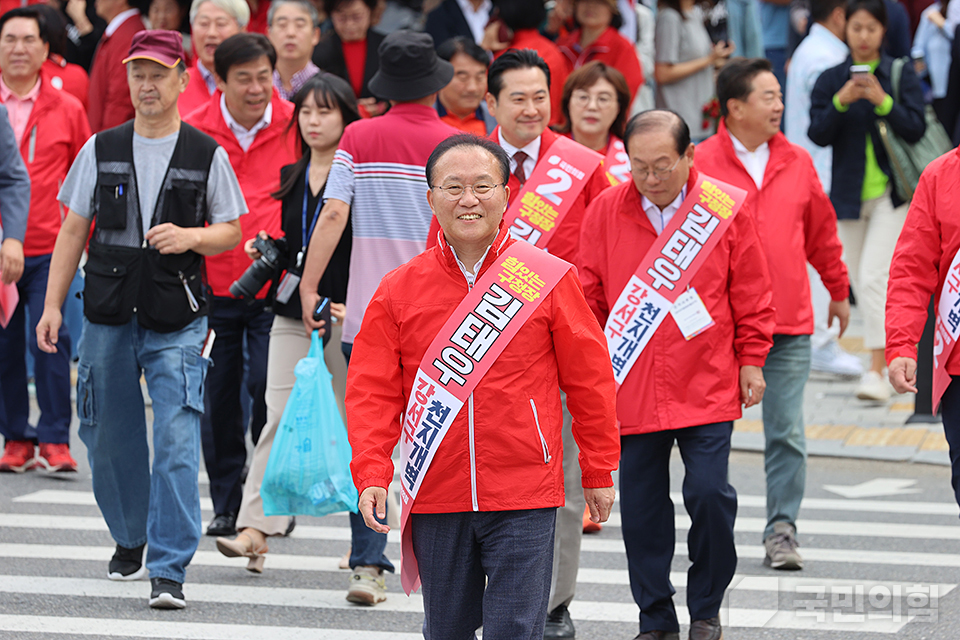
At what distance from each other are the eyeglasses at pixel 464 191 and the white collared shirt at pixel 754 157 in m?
2.77

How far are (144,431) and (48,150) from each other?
3035mm

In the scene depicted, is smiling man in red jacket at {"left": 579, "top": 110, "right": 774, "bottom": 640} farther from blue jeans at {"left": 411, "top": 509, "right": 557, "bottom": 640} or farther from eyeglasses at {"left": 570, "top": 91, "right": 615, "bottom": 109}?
eyeglasses at {"left": 570, "top": 91, "right": 615, "bottom": 109}

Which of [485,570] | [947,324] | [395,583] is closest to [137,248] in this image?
[395,583]

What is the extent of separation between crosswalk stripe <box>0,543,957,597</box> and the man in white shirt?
156 inches

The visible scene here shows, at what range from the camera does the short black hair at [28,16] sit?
826cm

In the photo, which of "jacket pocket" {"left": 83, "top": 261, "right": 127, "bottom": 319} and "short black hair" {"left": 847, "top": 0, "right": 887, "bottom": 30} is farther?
"short black hair" {"left": 847, "top": 0, "right": 887, "bottom": 30}

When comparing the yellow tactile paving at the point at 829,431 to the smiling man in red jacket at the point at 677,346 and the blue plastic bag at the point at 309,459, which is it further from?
the blue plastic bag at the point at 309,459

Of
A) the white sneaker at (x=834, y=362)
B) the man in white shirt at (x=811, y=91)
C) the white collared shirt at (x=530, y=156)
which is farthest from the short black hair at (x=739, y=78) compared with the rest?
the white sneaker at (x=834, y=362)

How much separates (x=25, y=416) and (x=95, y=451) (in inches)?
96.6

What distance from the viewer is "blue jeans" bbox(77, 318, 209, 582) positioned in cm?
560

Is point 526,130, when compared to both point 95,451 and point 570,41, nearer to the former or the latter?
point 95,451

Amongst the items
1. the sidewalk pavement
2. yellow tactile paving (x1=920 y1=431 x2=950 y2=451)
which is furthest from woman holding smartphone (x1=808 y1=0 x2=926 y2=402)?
yellow tactile paving (x1=920 y1=431 x2=950 y2=451)

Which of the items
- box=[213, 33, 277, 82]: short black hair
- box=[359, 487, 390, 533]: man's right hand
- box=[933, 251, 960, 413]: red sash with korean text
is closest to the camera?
box=[359, 487, 390, 533]: man's right hand

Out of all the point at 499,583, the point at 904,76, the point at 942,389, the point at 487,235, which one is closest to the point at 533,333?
the point at 487,235
